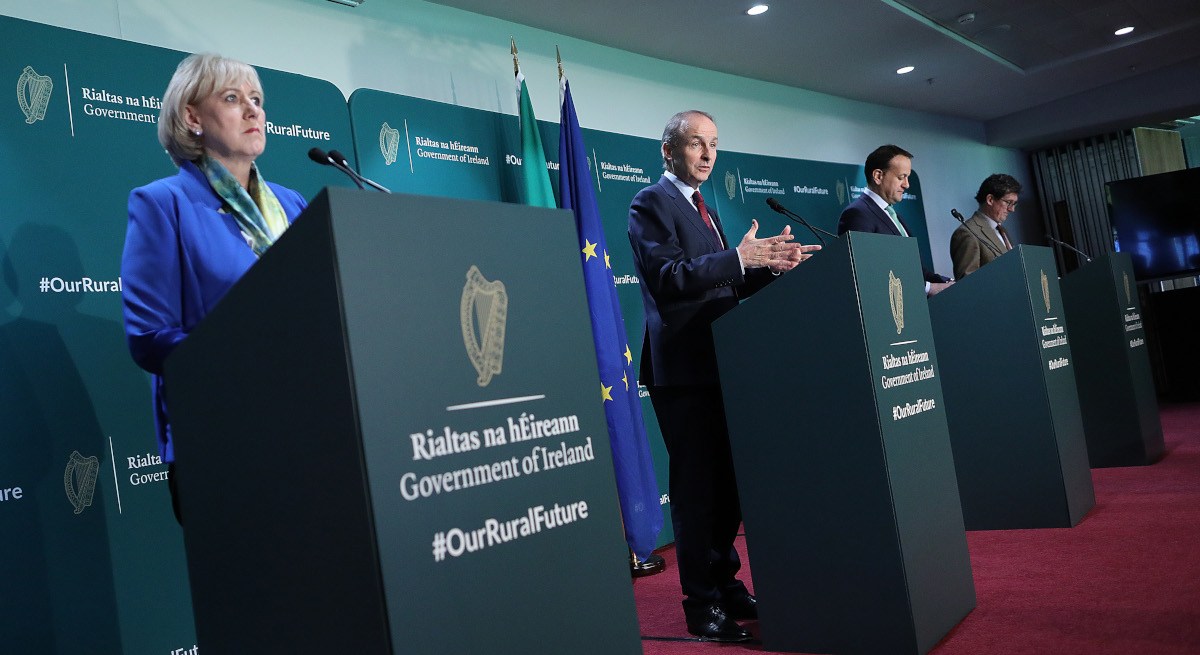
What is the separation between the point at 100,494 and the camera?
3.03 m

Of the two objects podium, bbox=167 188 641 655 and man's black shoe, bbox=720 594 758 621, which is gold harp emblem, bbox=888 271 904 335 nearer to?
man's black shoe, bbox=720 594 758 621

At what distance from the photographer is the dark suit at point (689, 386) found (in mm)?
2814

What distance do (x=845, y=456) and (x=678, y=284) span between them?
666mm

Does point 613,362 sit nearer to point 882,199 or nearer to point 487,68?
point 882,199

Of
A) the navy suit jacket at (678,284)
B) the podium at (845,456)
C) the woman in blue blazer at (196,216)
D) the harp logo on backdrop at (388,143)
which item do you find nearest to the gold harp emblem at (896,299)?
the podium at (845,456)

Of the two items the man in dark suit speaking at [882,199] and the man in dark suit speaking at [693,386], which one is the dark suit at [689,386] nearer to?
the man in dark suit speaking at [693,386]

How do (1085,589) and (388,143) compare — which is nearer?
(1085,589)

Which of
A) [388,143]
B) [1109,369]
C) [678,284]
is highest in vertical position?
[388,143]

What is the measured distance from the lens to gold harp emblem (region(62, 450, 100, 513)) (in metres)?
2.96

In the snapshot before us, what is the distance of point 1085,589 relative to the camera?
2.91 m

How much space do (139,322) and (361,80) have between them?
2.92 meters

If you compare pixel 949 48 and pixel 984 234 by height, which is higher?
A: pixel 949 48

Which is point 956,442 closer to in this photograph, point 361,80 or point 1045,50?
point 361,80

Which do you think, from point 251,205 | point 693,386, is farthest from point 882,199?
point 251,205
